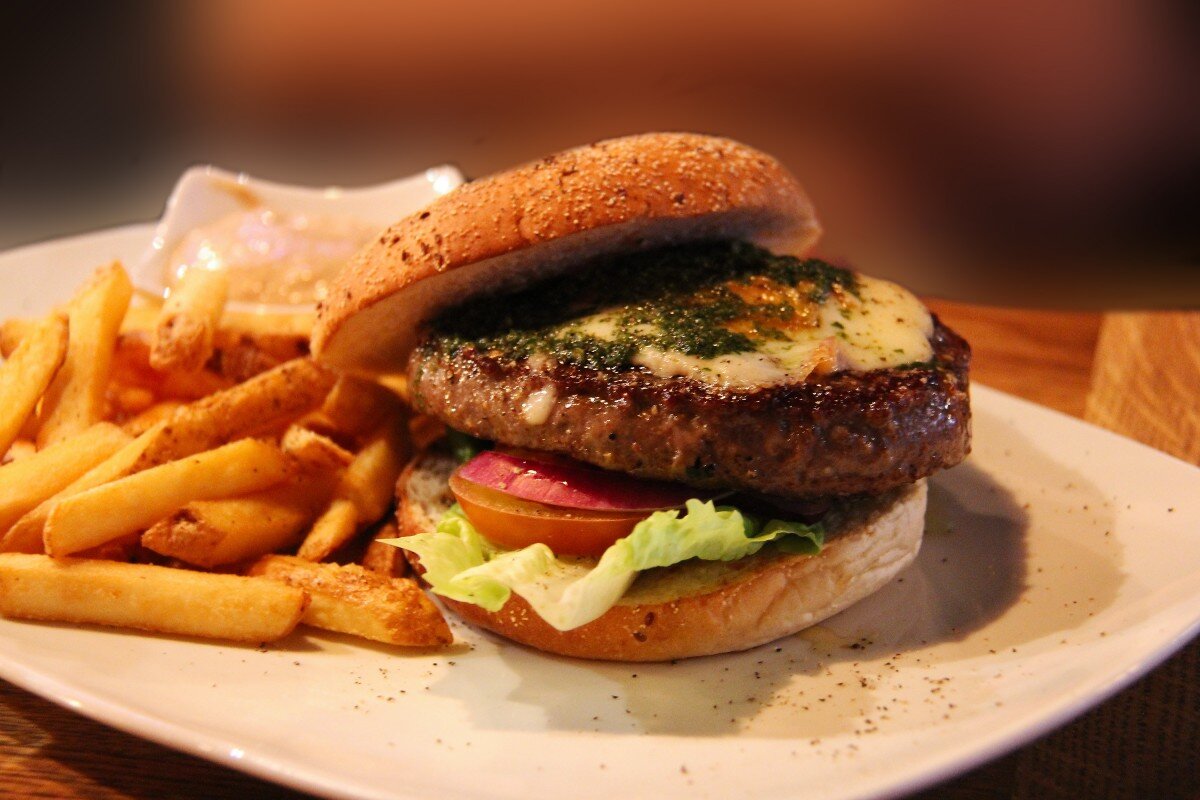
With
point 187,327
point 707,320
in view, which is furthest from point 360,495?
point 707,320

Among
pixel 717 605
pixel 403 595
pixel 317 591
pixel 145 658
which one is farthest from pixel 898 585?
pixel 145 658

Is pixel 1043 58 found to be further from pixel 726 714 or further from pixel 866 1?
pixel 726 714

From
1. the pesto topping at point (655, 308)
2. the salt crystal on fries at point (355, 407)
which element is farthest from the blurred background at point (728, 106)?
the pesto topping at point (655, 308)

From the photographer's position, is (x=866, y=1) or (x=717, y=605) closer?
(x=717, y=605)

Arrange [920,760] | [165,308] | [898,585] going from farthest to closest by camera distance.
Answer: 1. [165,308]
2. [898,585]
3. [920,760]

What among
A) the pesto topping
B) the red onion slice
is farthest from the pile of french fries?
the pesto topping

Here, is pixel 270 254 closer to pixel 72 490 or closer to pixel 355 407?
pixel 355 407
